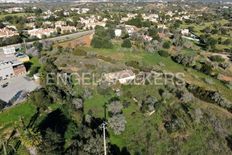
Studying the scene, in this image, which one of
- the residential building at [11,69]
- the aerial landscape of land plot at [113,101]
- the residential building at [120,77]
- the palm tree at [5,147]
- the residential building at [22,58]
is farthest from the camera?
the residential building at [22,58]

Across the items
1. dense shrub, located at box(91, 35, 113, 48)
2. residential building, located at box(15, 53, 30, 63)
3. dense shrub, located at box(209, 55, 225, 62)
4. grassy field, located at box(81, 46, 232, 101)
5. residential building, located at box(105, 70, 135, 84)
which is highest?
residential building, located at box(15, 53, 30, 63)

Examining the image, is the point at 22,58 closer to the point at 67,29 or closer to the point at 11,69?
the point at 11,69

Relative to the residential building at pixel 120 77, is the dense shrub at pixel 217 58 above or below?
below

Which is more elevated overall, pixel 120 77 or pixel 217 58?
pixel 120 77

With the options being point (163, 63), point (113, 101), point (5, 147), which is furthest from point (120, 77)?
point (5, 147)

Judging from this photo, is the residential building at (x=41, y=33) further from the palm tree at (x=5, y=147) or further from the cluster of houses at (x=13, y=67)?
the palm tree at (x=5, y=147)

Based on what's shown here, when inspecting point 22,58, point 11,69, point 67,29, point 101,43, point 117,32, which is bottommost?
point 67,29

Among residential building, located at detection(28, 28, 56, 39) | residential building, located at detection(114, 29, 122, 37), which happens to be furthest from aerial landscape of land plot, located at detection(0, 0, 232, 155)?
residential building, located at detection(28, 28, 56, 39)

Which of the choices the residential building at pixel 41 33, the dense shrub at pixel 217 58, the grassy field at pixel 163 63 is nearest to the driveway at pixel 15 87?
the grassy field at pixel 163 63

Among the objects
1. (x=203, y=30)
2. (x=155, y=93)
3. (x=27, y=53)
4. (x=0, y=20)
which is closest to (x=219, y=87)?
(x=155, y=93)

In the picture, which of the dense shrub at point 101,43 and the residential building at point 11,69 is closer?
the residential building at point 11,69

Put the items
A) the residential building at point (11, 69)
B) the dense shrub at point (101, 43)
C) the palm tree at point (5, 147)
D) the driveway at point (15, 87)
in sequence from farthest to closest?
1. the dense shrub at point (101, 43)
2. the residential building at point (11, 69)
3. the driveway at point (15, 87)
4. the palm tree at point (5, 147)

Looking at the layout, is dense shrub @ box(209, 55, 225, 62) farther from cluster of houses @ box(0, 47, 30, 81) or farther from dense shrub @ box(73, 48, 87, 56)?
cluster of houses @ box(0, 47, 30, 81)
